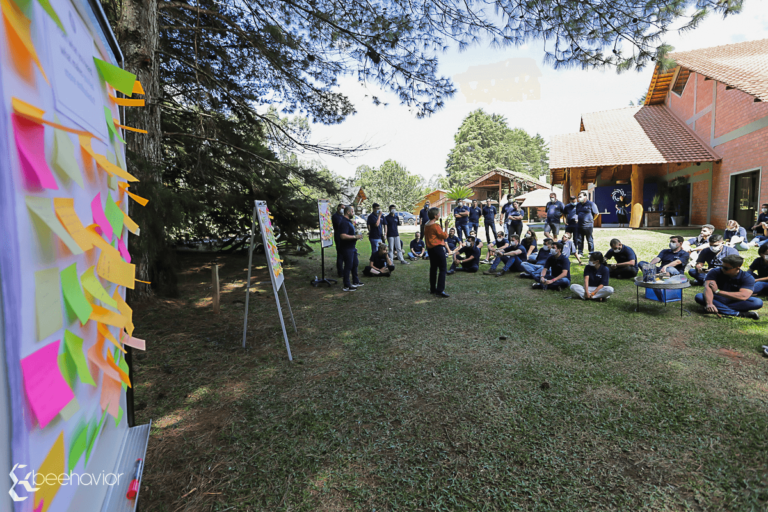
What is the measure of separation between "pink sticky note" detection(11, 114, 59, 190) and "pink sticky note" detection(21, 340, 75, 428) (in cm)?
33

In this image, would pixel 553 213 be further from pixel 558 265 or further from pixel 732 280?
pixel 732 280

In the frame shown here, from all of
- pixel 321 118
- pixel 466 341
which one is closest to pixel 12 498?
pixel 466 341

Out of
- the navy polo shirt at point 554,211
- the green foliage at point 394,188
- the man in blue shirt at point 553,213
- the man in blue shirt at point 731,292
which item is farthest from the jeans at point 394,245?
the green foliage at point 394,188

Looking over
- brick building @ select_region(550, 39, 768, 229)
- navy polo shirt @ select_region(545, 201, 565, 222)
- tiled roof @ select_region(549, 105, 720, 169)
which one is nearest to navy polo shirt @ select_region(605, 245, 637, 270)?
navy polo shirt @ select_region(545, 201, 565, 222)

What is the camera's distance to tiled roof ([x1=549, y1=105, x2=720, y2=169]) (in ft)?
49.7

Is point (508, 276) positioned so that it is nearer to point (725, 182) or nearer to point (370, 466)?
point (370, 466)

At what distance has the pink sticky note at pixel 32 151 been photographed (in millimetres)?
670

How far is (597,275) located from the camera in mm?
6172

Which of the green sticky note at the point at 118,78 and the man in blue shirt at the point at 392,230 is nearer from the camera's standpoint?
the green sticky note at the point at 118,78

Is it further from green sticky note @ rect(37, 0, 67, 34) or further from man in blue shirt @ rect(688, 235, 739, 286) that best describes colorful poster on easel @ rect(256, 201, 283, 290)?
man in blue shirt @ rect(688, 235, 739, 286)

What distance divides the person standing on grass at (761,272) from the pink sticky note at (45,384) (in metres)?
7.74

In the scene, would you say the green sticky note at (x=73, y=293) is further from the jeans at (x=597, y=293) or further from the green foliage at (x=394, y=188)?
the green foliage at (x=394, y=188)

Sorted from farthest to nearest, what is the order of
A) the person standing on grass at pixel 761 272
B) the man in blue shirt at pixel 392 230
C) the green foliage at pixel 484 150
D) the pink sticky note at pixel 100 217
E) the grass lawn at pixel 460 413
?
the green foliage at pixel 484 150, the man in blue shirt at pixel 392 230, the person standing on grass at pixel 761 272, the grass lawn at pixel 460 413, the pink sticky note at pixel 100 217

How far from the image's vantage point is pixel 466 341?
4.38 metres
